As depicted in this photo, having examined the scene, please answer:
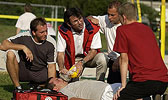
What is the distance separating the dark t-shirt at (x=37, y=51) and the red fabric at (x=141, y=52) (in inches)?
79.5

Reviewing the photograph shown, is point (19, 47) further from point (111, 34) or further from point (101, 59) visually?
point (111, 34)

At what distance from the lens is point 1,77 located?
8602 mm

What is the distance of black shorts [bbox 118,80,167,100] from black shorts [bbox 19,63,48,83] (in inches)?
82.8

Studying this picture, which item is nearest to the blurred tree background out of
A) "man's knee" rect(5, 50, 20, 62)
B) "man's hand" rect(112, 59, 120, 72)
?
"man's knee" rect(5, 50, 20, 62)

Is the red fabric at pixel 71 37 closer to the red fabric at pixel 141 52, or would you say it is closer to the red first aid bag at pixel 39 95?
the red first aid bag at pixel 39 95

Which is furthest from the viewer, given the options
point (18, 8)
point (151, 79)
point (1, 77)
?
point (18, 8)

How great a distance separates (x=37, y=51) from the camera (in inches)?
265

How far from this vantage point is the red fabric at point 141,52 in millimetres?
4926

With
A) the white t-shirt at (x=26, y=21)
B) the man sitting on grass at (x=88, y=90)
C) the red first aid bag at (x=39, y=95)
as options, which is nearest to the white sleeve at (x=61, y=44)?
the man sitting on grass at (x=88, y=90)

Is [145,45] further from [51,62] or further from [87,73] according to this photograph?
[87,73]

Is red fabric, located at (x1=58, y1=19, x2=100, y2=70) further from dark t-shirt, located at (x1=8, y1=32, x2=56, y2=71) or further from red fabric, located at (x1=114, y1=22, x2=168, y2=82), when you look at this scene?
red fabric, located at (x1=114, y1=22, x2=168, y2=82)

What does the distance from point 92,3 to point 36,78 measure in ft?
60.8

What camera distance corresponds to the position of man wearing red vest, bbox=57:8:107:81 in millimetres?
6766

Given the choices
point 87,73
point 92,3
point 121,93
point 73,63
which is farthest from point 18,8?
point 121,93
